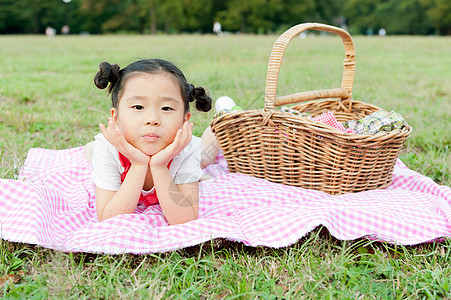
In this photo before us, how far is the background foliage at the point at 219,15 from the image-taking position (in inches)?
1570

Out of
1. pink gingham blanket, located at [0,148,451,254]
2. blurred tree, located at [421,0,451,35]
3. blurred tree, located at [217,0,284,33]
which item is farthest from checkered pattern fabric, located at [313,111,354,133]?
blurred tree, located at [421,0,451,35]

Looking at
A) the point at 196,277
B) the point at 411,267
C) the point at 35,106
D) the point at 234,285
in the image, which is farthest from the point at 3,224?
the point at 35,106

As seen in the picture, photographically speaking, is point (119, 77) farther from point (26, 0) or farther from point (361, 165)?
point (26, 0)

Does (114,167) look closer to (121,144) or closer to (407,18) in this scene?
(121,144)

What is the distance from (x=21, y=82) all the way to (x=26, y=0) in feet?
134

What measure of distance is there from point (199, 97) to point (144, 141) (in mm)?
440

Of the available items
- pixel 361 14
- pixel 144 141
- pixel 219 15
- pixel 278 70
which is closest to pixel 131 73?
pixel 144 141

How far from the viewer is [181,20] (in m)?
42.7

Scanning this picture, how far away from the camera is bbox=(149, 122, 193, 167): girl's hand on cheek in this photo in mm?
1869

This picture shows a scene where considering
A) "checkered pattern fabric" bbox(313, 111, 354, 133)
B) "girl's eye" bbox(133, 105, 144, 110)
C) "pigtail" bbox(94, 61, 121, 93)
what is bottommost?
"checkered pattern fabric" bbox(313, 111, 354, 133)

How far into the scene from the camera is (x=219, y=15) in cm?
4119

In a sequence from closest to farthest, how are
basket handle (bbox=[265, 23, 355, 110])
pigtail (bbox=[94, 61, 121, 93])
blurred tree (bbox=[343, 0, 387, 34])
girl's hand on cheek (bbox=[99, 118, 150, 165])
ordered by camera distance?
girl's hand on cheek (bbox=[99, 118, 150, 165])
pigtail (bbox=[94, 61, 121, 93])
basket handle (bbox=[265, 23, 355, 110])
blurred tree (bbox=[343, 0, 387, 34])

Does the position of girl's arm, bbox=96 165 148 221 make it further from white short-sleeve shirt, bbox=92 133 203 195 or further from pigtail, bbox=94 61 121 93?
pigtail, bbox=94 61 121 93

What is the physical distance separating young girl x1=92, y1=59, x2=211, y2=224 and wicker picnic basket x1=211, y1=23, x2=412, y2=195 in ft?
1.68
